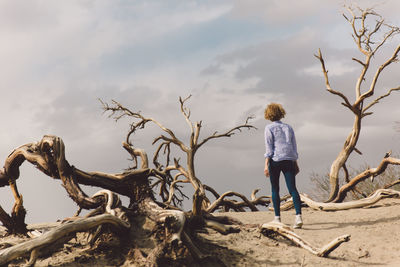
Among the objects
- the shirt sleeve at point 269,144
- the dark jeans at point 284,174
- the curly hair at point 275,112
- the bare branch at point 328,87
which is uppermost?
the bare branch at point 328,87

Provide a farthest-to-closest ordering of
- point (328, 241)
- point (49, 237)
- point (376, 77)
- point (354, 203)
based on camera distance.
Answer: point (376, 77)
point (354, 203)
point (328, 241)
point (49, 237)

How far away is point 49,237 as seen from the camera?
567 centimetres

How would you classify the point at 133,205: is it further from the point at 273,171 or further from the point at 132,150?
the point at 273,171

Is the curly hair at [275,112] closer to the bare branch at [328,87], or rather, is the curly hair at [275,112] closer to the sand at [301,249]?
the sand at [301,249]

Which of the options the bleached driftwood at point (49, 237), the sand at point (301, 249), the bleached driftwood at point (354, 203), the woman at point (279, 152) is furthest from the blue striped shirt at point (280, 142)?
the bleached driftwood at point (354, 203)

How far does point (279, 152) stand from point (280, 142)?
158mm

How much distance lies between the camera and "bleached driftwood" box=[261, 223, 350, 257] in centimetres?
664

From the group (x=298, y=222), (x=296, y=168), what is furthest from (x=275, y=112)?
(x=298, y=222)

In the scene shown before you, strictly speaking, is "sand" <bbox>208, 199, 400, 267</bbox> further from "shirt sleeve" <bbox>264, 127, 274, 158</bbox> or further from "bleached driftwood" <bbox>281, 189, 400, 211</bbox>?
Result: "shirt sleeve" <bbox>264, 127, 274, 158</bbox>

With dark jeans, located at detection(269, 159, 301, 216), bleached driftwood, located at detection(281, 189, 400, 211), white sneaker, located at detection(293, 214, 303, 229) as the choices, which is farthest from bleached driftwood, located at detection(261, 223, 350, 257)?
bleached driftwood, located at detection(281, 189, 400, 211)

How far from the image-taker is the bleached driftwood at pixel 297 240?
21.8 feet

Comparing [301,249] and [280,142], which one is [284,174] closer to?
[280,142]

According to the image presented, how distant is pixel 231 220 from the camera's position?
7.51m

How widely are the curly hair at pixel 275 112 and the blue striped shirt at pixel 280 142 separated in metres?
0.11
